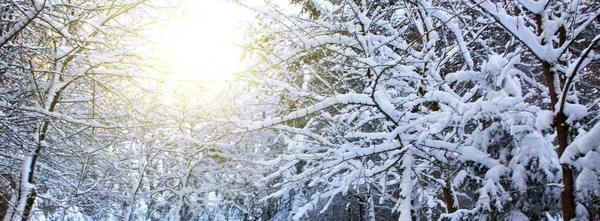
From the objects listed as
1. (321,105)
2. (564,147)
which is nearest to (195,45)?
(321,105)

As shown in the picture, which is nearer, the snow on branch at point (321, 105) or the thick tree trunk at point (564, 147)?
the thick tree trunk at point (564, 147)

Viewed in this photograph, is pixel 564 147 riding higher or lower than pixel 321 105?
lower

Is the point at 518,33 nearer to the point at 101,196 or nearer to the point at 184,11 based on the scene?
the point at 184,11

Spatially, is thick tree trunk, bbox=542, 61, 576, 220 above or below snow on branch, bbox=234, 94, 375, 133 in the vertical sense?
below

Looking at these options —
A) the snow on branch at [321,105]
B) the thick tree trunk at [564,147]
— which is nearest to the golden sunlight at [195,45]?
the snow on branch at [321,105]

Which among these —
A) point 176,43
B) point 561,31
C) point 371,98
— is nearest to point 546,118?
point 561,31

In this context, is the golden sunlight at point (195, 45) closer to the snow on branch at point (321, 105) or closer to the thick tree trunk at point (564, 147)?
the snow on branch at point (321, 105)

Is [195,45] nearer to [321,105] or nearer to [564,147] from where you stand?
[321,105]

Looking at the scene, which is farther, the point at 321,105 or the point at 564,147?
the point at 321,105

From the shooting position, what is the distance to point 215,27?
13.6ft

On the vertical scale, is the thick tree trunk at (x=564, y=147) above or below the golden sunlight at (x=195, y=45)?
below

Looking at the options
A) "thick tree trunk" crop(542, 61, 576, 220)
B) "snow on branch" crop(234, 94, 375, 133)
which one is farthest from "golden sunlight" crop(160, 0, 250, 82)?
"thick tree trunk" crop(542, 61, 576, 220)

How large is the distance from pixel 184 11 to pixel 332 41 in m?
2.12

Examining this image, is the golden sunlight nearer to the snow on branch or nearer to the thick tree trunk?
the snow on branch
